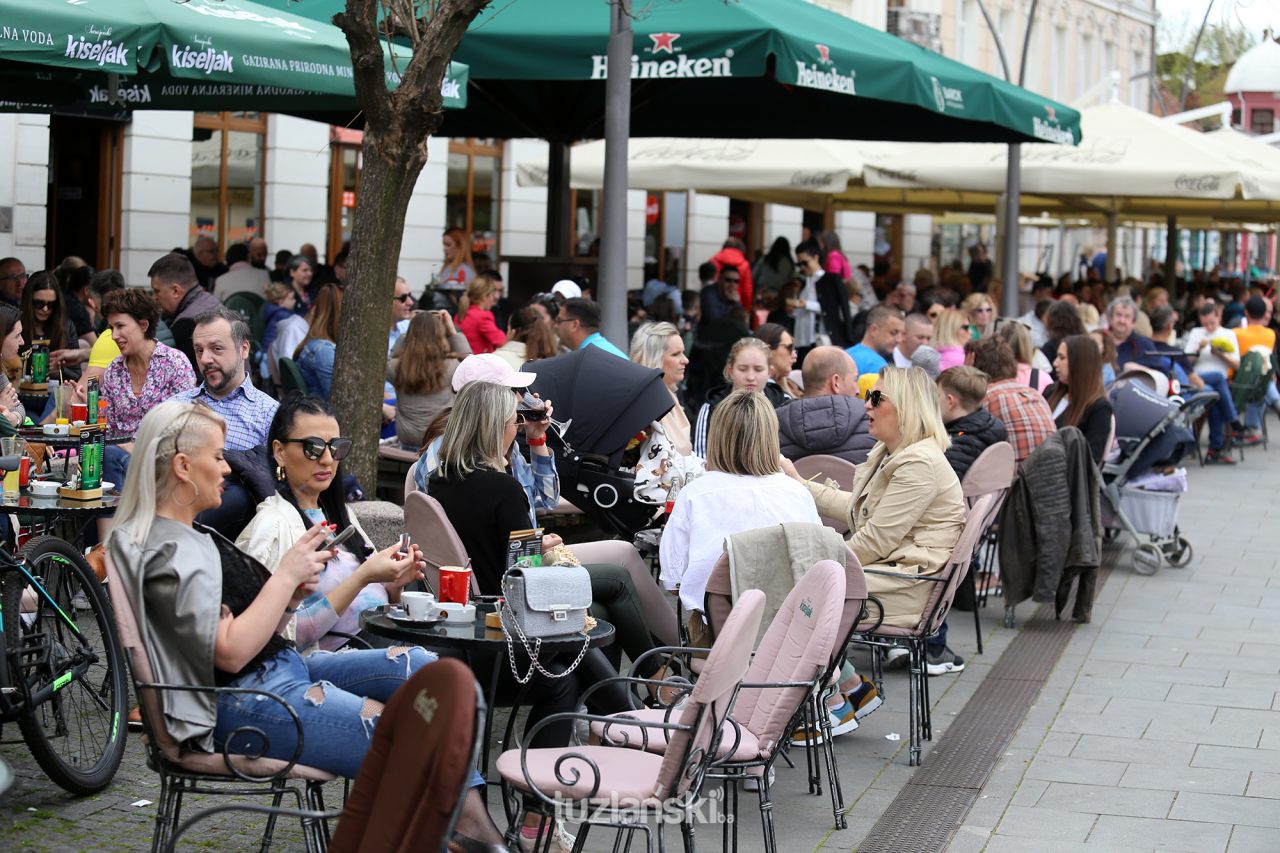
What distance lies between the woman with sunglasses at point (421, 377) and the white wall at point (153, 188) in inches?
356

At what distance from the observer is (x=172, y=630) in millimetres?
4137

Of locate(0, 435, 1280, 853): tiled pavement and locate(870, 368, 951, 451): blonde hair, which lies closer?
locate(0, 435, 1280, 853): tiled pavement

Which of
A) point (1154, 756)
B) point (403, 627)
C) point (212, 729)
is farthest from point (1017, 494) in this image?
point (212, 729)

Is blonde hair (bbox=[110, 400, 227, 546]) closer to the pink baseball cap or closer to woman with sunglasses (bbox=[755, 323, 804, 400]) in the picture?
the pink baseball cap

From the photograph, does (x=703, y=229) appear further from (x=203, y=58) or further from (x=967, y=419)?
(x=203, y=58)

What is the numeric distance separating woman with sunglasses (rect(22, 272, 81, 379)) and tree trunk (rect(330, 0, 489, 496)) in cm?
258

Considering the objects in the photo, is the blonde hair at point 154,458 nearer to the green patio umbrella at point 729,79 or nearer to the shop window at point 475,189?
the green patio umbrella at point 729,79

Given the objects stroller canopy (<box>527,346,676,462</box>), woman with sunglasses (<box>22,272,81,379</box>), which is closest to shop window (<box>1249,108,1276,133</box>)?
woman with sunglasses (<box>22,272,81,379</box>)

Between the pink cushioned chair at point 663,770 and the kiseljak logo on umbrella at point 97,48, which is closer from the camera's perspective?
the pink cushioned chair at point 663,770

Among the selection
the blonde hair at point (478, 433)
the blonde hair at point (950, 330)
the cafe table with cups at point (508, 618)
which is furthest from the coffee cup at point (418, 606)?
the blonde hair at point (950, 330)

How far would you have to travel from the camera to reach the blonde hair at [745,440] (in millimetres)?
6113

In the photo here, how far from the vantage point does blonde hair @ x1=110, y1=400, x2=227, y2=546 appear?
4180 mm

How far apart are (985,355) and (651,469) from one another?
309 cm

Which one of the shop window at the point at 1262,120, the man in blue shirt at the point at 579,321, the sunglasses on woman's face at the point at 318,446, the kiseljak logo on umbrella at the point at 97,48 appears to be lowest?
the sunglasses on woman's face at the point at 318,446
